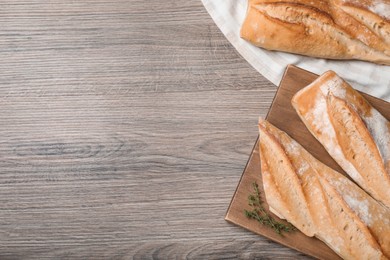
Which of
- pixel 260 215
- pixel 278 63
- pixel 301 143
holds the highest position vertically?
pixel 278 63

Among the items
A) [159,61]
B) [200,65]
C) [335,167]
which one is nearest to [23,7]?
[159,61]

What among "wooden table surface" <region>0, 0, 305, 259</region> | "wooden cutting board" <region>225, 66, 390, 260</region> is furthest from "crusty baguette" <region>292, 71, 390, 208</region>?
"wooden table surface" <region>0, 0, 305, 259</region>

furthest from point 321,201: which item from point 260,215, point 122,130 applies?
point 122,130

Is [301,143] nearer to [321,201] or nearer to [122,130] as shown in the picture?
[321,201]

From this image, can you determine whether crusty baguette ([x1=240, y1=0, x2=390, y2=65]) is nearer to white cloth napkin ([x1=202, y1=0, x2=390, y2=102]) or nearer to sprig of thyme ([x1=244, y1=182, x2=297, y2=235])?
white cloth napkin ([x1=202, y1=0, x2=390, y2=102])

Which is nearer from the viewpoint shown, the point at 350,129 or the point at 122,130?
the point at 350,129

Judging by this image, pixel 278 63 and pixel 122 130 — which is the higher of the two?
pixel 278 63
